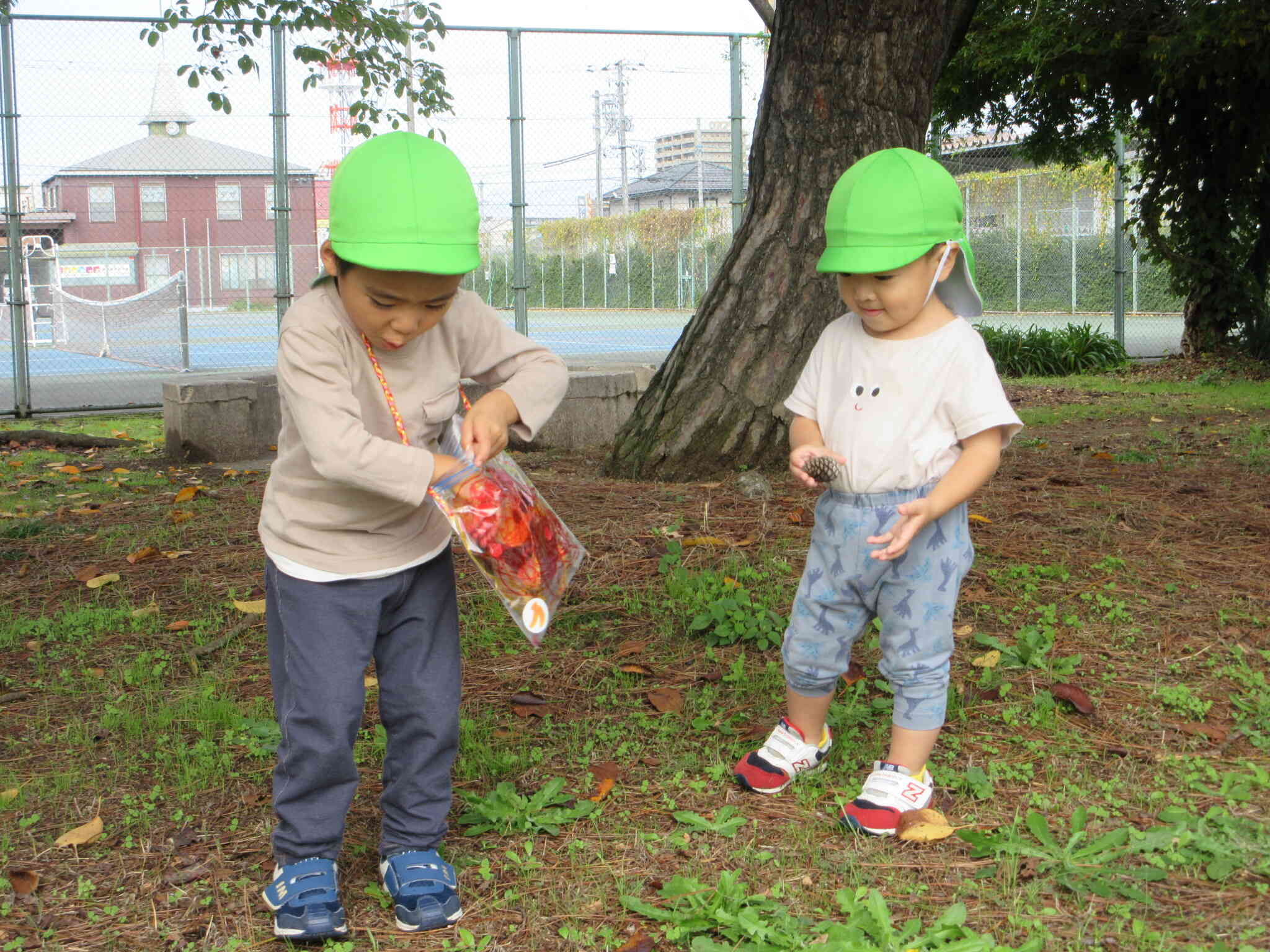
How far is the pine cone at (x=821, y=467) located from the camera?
8.04 ft

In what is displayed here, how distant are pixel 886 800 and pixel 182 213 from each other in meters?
11.6

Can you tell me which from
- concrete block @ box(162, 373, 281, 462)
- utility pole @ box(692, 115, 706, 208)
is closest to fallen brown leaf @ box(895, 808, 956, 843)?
concrete block @ box(162, 373, 281, 462)

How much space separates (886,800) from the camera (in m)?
2.52

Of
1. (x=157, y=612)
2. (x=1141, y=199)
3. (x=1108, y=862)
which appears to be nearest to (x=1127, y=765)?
(x=1108, y=862)

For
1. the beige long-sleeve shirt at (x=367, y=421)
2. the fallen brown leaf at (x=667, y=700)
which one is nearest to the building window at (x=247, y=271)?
the fallen brown leaf at (x=667, y=700)

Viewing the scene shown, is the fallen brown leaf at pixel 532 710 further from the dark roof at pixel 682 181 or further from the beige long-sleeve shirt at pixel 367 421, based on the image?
the dark roof at pixel 682 181

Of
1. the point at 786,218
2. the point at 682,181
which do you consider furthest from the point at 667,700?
the point at 682,181

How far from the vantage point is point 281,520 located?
2.21 metres

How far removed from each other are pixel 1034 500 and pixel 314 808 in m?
3.71

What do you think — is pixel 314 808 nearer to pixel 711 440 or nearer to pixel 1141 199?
pixel 711 440

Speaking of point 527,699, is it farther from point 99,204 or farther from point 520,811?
point 99,204

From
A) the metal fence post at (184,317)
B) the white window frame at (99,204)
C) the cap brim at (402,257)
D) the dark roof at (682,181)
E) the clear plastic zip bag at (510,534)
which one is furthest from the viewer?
the metal fence post at (184,317)

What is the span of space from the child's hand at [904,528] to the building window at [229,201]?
31.6ft

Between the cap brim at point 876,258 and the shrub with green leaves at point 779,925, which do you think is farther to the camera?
the cap brim at point 876,258
